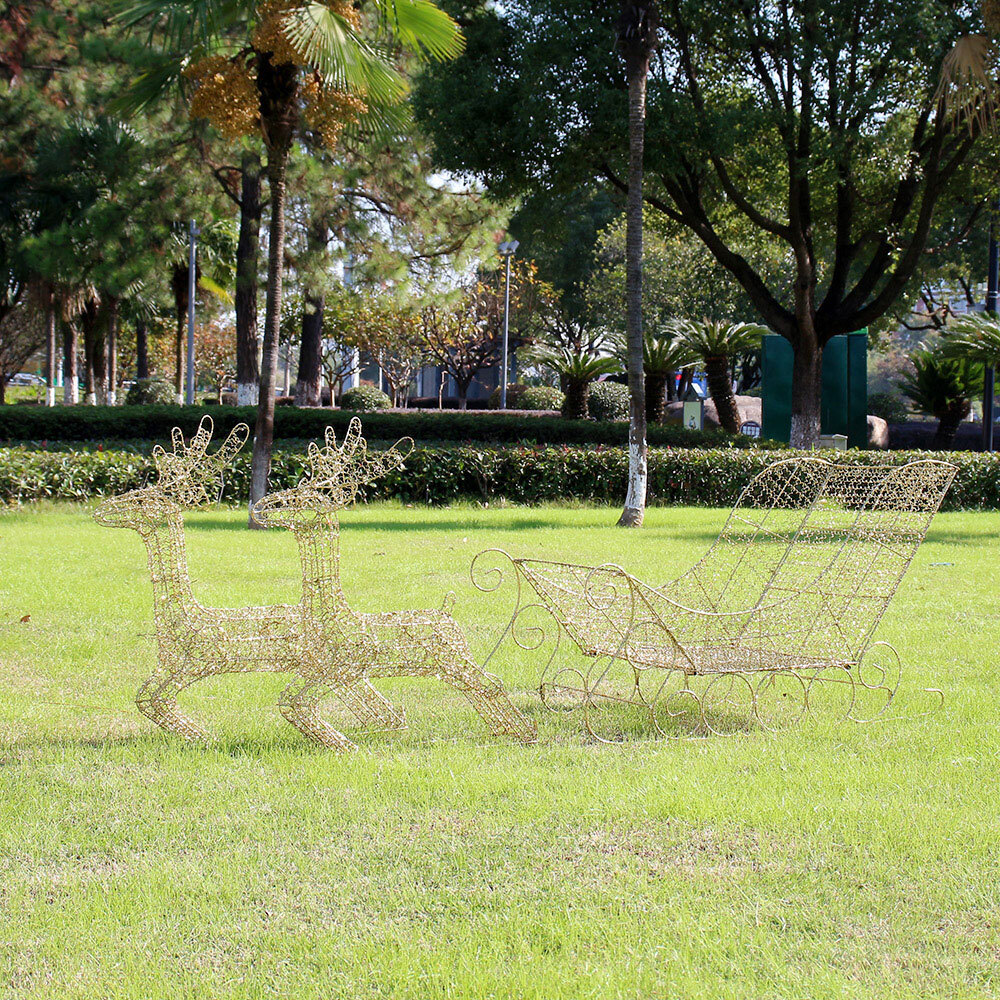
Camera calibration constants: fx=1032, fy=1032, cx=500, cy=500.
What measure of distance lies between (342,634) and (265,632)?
34 cm

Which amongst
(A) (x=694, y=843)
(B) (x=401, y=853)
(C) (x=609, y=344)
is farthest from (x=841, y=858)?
(C) (x=609, y=344)

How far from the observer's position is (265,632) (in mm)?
4375

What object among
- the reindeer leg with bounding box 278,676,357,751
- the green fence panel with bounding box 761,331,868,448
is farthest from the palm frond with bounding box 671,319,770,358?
the reindeer leg with bounding box 278,676,357,751

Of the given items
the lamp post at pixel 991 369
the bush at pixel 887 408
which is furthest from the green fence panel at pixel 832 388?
the bush at pixel 887 408

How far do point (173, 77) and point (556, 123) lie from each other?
5.55 m

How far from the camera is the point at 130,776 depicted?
13.2 feet

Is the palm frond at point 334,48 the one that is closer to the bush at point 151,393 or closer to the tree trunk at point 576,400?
the tree trunk at point 576,400

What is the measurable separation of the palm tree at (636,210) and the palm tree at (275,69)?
2.26 metres

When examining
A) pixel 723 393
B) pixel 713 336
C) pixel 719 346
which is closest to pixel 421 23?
pixel 713 336

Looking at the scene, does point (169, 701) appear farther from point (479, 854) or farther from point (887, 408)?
point (887, 408)

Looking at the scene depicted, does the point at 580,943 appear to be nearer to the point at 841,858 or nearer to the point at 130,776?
the point at 841,858

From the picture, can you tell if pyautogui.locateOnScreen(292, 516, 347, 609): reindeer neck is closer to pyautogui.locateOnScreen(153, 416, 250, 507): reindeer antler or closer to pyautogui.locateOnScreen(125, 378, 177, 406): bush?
pyautogui.locateOnScreen(153, 416, 250, 507): reindeer antler

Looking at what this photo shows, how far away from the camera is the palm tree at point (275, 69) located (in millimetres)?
10055

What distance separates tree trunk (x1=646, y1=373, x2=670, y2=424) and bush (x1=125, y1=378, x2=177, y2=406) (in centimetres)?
1789
